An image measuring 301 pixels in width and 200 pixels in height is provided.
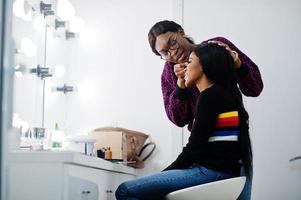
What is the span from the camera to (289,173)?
8.79ft

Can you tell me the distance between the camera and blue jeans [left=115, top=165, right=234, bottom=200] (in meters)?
1.47

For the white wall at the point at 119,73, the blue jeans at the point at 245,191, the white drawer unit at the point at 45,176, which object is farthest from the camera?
the white wall at the point at 119,73

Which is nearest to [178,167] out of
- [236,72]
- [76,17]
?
[236,72]

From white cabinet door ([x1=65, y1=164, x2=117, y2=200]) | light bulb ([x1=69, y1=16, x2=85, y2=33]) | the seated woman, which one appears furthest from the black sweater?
light bulb ([x1=69, y1=16, x2=85, y2=33])

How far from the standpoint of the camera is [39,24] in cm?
245

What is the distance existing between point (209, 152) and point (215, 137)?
56 mm

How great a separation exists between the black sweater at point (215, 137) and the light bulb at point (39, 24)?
1.24 metres

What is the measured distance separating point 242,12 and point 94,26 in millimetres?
968

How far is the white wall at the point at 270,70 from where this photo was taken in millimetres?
2693

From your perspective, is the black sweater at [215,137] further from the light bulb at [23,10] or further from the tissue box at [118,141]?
the light bulb at [23,10]

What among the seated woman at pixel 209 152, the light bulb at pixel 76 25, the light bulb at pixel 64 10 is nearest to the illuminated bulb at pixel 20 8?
the light bulb at pixel 64 10

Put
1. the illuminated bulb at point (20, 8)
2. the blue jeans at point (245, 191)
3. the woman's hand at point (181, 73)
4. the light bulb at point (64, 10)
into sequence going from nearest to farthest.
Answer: the blue jeans at point (245, 191)
the woman's hand at point (181, 73)
the illuminated bulb at point (20, 8)
the light bulb at point (64, 10)

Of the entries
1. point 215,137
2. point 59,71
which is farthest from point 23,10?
point 215,137

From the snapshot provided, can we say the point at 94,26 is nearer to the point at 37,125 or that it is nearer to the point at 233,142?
the point at 37,125
